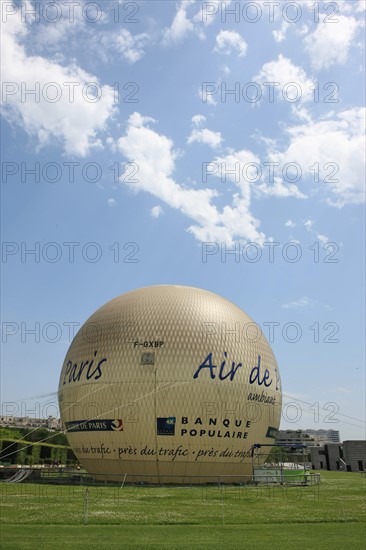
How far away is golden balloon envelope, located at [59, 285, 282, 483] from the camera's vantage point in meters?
35.3

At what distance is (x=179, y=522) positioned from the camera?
59.6ft

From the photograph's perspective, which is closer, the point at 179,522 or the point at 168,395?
the point at 179,522

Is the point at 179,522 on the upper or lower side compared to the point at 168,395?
lower

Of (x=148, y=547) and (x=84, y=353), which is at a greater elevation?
(x=84, y=353)

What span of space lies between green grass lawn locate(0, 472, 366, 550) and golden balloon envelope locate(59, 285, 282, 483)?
7.51m

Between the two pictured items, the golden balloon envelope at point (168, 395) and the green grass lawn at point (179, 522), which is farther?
the golden balloon envelope at point (168, 395)

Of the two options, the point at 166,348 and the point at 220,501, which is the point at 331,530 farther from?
the point at 166,348

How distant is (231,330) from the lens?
128 feet

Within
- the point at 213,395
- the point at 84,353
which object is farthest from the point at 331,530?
the point at 84,353

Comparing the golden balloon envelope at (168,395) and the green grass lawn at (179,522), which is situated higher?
the golden balloon envelope at (168,395)

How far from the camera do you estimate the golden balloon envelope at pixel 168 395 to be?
35312 millimetres

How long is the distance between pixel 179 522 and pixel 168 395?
1742 centimetres

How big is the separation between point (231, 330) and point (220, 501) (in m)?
15.5

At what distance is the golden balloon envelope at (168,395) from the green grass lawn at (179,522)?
7.51 m
